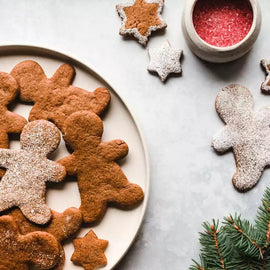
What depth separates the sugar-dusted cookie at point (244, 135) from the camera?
1.62m

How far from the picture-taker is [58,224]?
1.54m

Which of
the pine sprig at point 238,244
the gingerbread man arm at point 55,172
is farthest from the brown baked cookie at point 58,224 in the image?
the pine sprig at point 238,244

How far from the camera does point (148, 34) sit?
65.1 inches

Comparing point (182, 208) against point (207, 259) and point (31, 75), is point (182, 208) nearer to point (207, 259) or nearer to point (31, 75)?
point (207, 259)

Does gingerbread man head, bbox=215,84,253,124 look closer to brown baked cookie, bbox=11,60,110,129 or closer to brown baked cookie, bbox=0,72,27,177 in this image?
brown baked cookie, bbox=11,60,110,129

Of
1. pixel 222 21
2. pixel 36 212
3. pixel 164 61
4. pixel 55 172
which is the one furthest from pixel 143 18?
pixel 36 212

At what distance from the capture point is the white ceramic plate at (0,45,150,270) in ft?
5.23

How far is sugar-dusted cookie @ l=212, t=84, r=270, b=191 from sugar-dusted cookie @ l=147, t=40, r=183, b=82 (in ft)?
0.66

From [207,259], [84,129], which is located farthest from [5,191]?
[207,259]

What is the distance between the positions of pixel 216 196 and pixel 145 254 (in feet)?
1.10

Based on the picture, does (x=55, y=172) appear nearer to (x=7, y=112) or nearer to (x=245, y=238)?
(x=7, y=112)

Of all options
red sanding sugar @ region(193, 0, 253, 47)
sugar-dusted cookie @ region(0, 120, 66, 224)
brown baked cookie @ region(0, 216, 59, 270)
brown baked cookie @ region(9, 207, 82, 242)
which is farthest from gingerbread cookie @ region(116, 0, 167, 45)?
brown baked cookie @ region(0, 216, 59, 270)

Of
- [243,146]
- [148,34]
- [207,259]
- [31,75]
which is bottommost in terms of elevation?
[207,259]

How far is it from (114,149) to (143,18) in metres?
0.49
